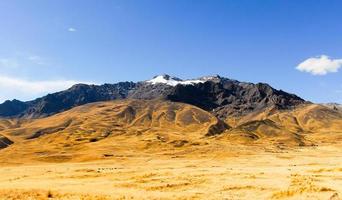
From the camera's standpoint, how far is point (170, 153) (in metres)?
187

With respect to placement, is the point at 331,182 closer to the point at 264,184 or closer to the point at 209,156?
the point at 264,184

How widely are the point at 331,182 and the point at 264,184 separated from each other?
9.32 metres

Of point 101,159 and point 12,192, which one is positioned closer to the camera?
point 12,192

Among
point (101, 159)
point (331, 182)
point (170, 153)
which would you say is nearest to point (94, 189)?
point (331, 182)

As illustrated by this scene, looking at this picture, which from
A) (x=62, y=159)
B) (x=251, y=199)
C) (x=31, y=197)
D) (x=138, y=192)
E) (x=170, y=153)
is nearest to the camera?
(x=251, y=199)

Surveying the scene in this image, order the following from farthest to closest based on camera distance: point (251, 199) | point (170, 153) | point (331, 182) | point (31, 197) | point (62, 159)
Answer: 1. point (170, 153)
2. point (62, 159)
3. point (331, 182)
4. point (31, 197)
5. point (251, 199)

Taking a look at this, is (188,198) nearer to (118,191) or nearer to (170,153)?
(118,191)

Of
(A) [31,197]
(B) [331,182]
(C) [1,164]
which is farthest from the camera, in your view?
(C) [1,164]

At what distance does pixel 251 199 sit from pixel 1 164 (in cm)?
12198

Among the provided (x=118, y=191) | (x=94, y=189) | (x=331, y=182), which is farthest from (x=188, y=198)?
(x=331, y=182)

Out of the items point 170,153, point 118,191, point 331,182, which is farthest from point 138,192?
point 170,153

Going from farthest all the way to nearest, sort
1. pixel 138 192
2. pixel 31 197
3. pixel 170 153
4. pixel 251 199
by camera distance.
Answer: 1. pixel 170 153
2. pixel 138 192
3. pixel 31 197
4. pixel 251 199

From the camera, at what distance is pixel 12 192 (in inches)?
2386

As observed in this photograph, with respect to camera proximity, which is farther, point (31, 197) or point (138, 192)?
point (138, 192)
